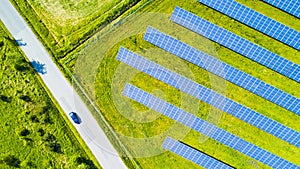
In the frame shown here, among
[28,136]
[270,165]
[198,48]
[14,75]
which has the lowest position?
[28,136]

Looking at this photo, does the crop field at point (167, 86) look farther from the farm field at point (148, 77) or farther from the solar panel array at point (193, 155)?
the solar panel array at point (193, 155)

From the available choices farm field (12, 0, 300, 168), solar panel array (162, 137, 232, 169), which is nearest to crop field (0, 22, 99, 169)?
farm field (12, 0, 300, 168)

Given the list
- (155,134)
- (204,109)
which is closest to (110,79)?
(155,134)

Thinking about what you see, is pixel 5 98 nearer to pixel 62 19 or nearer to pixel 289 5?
pixel 62 19

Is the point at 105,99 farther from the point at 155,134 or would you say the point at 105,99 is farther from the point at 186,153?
the point at 186,153

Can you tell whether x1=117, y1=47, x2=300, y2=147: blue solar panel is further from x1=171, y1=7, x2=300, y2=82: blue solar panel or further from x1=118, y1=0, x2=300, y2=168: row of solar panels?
x1=171, y1=7, x2=300, y2=82: blue solar panel

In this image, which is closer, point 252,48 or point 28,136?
point 252,48
